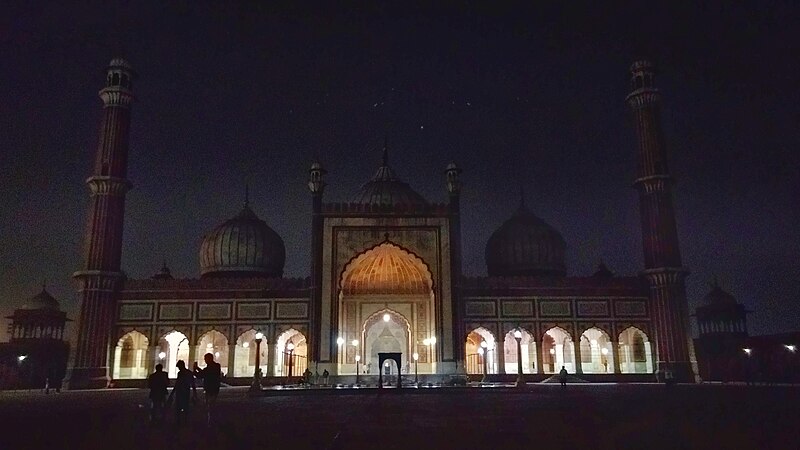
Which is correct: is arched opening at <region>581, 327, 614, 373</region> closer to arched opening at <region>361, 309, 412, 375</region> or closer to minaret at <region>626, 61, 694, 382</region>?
minaret at <region>626, 61, 694, 382</region>

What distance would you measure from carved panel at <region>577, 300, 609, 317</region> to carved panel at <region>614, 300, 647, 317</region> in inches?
21.9

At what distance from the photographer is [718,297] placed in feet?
139

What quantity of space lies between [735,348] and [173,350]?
31.9m

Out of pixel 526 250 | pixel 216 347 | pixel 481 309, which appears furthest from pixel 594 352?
pixel 216 347

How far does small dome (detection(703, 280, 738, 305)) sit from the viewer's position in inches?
1649

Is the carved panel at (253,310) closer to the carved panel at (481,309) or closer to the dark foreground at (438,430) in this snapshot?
the carved panel at (481,309)

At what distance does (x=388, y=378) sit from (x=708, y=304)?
2400 cm

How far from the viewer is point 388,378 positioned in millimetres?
31203

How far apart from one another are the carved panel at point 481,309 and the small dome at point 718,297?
18306 millimetres

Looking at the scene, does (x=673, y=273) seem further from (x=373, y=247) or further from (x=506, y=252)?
(x=373, y=247)

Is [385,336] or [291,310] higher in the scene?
[291,310]

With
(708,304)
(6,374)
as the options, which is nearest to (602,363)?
(708,304)

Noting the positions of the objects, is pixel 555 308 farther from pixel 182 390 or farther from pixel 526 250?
pixel 182 390

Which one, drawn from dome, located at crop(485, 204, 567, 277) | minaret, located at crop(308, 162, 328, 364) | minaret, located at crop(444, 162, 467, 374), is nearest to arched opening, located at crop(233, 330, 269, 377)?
minaret, located at crop(308, 162, 328, 364)
